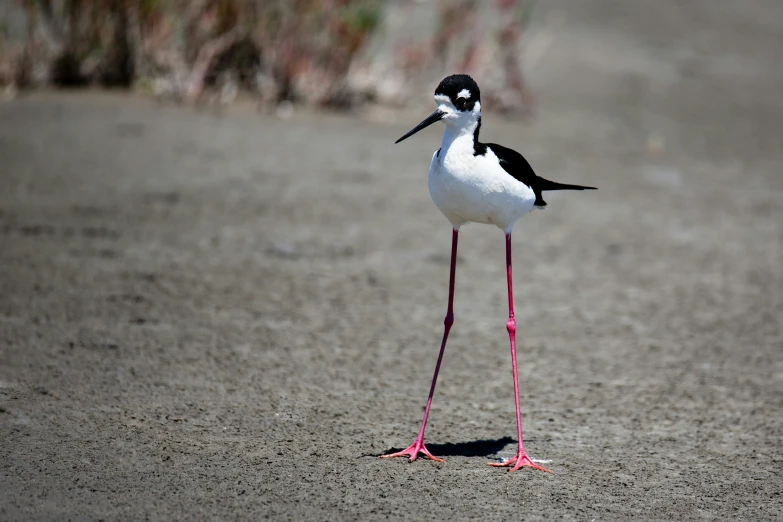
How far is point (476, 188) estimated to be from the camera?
133 inches

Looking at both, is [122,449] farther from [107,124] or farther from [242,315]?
[107,124]

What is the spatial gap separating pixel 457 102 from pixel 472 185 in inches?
11.2

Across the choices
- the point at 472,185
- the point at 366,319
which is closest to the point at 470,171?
the point at 472,185

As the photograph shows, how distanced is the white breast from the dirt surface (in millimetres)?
910

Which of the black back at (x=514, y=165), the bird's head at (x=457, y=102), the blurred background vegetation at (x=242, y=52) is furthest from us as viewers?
the blurred background vegetation at (x=242, y=52)

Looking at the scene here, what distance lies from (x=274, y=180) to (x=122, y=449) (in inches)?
158

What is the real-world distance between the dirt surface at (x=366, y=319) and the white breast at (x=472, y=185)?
2.99 ft

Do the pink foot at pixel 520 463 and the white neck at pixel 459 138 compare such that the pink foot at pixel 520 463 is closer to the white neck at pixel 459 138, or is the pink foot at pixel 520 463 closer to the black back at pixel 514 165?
the black back at pixel 514 165

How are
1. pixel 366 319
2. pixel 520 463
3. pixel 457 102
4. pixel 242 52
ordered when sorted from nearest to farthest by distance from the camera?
pixel 457 102 < pixel 520 463 < pixel 366 319 < pixel 242 52

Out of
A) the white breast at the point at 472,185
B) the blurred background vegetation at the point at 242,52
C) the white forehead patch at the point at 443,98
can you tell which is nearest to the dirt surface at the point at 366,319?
the blurred background vegetation at the point at 242,52

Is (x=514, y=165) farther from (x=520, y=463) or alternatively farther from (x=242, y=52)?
(x=242, y=52)

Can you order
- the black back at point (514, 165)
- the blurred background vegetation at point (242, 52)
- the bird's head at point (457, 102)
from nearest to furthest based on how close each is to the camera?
1. the bird's head at point (457, 102)
2. the black back at point (514, 165)
3. the blurred background vegetation at point (242, 52)

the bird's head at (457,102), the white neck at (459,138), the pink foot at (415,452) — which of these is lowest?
the pink foot at (415,452)

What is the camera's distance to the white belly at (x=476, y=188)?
11.0 ft
